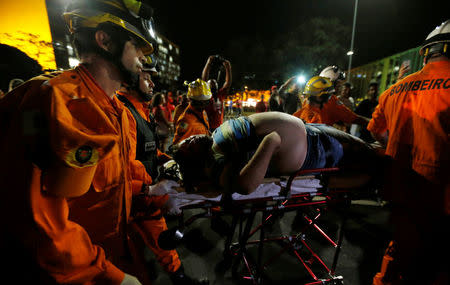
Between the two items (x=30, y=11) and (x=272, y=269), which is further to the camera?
(x=30, y=11)

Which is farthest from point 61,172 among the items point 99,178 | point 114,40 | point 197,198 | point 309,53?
point 309,53

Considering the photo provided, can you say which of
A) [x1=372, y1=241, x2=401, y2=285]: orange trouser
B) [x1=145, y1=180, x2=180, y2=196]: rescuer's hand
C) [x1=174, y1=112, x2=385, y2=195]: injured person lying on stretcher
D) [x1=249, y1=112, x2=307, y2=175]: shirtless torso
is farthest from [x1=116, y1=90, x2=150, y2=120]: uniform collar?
[x1=372, y1=241, x2=401, y2=285]: orange trouser

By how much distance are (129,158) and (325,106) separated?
12.9 feet

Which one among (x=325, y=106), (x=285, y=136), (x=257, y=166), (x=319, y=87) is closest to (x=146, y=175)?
(x=257, y=166)

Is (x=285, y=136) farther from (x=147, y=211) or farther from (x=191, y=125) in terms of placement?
(x=191, y=125)

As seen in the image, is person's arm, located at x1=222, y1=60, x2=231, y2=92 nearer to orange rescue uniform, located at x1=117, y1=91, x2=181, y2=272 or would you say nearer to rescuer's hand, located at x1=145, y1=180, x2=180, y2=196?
orange rescue uniform, located at x1=117, y1=91, x2=181, y2=272

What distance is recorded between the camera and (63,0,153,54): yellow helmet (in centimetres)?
127

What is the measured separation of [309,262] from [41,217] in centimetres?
338

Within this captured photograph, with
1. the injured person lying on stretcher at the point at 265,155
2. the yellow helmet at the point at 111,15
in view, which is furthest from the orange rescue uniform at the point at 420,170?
the yellow helmet at the point at 111,15

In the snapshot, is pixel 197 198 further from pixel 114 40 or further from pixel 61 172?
pixel 114 40

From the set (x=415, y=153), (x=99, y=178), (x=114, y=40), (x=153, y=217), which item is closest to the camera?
(x=99, y=178)

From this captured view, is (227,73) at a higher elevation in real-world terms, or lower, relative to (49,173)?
higher

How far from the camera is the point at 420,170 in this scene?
77.7 inches

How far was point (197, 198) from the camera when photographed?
6.92ft
